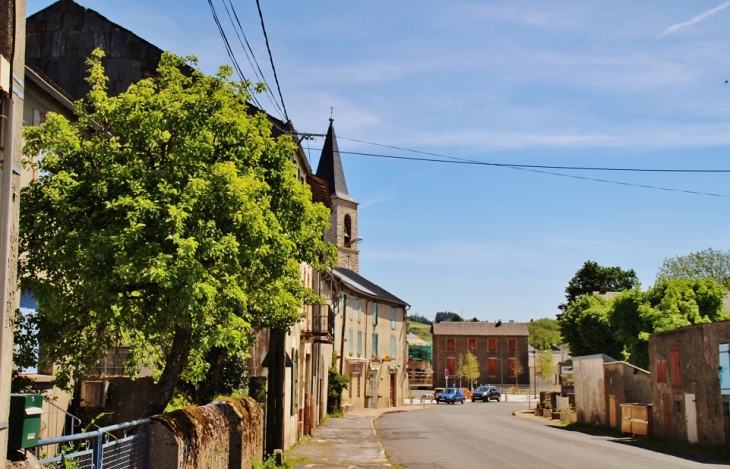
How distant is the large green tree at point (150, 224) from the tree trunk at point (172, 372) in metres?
0.02

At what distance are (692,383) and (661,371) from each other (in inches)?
112

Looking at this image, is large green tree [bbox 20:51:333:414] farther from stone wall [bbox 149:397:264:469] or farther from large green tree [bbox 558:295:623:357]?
large green tree [bbox 558:295:623:357]

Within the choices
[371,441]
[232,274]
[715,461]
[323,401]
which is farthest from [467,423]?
[232,274]

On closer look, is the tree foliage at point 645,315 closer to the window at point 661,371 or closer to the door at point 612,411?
the door at point 612,411

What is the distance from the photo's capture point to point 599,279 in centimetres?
11150

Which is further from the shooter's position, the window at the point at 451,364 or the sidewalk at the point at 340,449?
the window at the point at 451,364

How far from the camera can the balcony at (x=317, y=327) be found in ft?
89.6

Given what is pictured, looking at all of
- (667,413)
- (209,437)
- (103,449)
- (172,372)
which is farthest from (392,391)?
(103,449)

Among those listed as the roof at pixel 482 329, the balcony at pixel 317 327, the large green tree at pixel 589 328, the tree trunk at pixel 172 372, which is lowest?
the tree trunk at pixel 172 372

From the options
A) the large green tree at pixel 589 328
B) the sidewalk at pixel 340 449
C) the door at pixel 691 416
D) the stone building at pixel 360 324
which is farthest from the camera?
the large green tree at pixel 589 328

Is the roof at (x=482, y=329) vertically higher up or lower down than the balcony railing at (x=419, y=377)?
higher up

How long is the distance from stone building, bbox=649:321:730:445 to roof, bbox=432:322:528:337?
75425 millimetres

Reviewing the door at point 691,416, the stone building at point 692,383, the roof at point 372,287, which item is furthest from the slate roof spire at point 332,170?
the door at point 691,416

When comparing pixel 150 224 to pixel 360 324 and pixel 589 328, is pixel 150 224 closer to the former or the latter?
pixel 360 324
